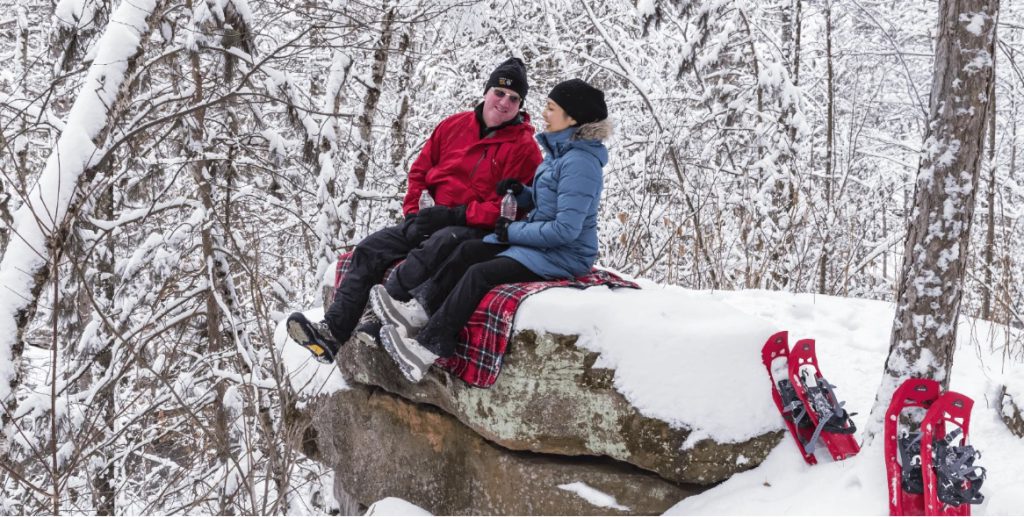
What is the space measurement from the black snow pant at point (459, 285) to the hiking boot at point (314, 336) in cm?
61

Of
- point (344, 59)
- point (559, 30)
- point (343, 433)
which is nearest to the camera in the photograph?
point (343, 433)

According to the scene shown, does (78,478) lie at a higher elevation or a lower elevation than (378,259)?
lower

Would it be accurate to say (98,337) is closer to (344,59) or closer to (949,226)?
(344,59)

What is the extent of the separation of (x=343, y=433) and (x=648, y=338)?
7.57ft

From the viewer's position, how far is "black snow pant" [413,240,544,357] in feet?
10.9

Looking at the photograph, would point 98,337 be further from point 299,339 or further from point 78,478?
point 299,339

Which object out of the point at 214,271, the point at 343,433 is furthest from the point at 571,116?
the point at 214,271

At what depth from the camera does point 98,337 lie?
20.6ft

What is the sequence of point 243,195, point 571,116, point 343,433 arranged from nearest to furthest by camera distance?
point 571,116 < point 343,433 < point 243,195

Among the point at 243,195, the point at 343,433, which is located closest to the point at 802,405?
the point at 343,433

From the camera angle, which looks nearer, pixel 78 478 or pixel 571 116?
pixel 571 116

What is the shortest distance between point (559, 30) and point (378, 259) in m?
6.42

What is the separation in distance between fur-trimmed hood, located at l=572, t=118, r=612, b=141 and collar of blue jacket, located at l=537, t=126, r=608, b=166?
0.02m

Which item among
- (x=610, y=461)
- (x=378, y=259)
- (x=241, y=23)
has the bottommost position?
(x=610, y=461)
